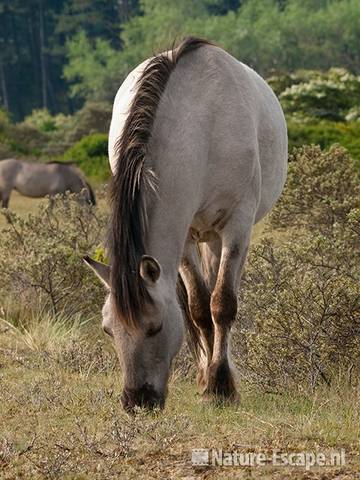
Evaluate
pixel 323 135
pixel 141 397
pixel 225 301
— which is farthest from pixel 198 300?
pixel 323 135

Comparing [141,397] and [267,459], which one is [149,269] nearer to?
[141,397]

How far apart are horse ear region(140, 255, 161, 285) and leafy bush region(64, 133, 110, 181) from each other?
22144 mm

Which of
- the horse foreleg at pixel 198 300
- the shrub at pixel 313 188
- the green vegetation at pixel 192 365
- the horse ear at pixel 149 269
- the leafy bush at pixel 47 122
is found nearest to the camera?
the green vegetation at pixel 192 365

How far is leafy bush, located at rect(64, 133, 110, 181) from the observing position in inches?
1081

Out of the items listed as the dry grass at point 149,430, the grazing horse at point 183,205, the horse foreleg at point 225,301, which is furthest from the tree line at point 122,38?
the dry grass at point 149,430

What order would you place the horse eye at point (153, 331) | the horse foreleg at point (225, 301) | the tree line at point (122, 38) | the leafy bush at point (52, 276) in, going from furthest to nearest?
the tree line at point (122, 38) → the leafy bush at point (52, 276) → the horse foreleg at point (225, 301) → the horse eye at point (153, 331)

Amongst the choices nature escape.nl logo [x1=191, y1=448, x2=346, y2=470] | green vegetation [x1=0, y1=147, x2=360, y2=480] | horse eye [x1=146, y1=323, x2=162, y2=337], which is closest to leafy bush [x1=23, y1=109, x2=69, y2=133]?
green vegetation [x1=0, y1=147, x2=360, y2=480]

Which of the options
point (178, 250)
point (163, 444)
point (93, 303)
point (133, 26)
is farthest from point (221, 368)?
Result: point (133, 26)

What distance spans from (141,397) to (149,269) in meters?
0.62

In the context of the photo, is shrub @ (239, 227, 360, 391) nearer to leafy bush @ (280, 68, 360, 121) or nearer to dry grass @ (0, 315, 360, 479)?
dry grass @ (0, 315, 360, 479)

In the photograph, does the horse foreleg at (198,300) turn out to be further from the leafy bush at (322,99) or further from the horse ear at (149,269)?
the leafy bush at (322,99)

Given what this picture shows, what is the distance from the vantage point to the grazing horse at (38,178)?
22.8 m

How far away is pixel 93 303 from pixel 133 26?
6745 cm

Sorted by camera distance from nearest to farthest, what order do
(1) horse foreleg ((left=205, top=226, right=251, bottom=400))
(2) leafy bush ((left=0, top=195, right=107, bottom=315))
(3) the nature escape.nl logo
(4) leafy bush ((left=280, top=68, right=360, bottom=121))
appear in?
(3) the nature escape.nl logo
(1) horse foreleg ((left=205, top=226, right=251, bottom=400))
(2) leafy bush ((left=0, top=195, right=107, bottom=315))
(4) leafy bush ((left=280, top=68, right=360, bottom=121))
